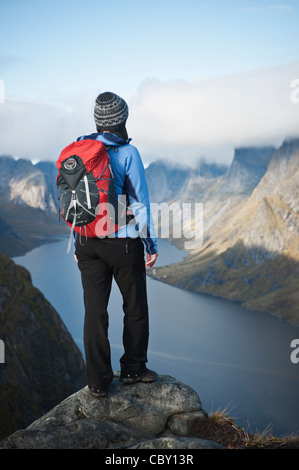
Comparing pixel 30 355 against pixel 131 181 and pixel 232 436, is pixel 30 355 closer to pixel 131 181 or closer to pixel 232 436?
pixel 232 436

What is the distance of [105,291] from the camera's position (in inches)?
331

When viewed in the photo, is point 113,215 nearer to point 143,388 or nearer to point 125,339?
point 125,339

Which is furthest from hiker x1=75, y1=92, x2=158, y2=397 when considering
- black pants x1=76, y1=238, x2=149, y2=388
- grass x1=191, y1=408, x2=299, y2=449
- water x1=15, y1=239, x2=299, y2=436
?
water x1=15, y1=239, x2=299, y2=436

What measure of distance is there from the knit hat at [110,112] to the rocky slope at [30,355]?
3573 inches

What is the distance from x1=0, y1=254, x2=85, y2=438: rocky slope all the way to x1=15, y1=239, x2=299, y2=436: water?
13.9 m

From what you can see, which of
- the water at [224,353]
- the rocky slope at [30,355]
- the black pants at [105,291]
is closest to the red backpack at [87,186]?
the black pants at [105,291]

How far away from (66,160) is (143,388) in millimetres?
5031

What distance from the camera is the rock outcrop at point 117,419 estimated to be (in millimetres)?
6621

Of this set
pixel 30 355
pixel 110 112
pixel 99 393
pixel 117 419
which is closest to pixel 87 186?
pixel 110 112

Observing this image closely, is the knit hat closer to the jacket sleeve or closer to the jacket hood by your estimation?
the jacket hood

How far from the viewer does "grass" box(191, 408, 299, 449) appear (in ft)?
23.5
